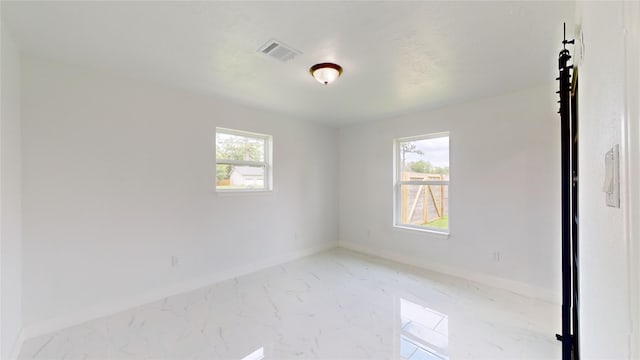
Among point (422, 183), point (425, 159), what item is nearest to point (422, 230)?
point (422, 183)

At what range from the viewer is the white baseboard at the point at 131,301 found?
7.55 ft

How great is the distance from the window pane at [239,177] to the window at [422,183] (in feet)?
7.05

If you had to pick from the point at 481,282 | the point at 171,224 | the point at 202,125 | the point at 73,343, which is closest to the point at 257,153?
the point at 202,125

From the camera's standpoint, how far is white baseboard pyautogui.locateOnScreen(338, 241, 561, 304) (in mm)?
2897

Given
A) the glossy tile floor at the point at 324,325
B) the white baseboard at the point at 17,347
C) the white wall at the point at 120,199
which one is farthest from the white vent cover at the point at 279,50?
the white baseboard at the point at 17,347

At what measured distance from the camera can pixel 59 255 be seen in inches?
94.7

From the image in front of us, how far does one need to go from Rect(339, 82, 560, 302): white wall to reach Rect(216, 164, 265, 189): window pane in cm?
201

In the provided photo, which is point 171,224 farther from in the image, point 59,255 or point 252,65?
point 252,65

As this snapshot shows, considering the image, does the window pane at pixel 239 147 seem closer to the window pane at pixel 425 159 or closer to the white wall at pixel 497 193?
the white wall at pixel 497 193

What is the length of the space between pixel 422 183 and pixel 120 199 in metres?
3.79

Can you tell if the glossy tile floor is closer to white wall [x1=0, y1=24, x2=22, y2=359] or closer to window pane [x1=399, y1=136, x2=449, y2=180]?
white wall [x1=0, y1=24, x2=22, y2=359]

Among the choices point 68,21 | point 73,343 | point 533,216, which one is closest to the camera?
point 68,21

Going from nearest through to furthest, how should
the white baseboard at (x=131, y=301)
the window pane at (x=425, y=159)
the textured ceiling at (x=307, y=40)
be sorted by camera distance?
the textured ceiling at (x=307, y=40), the white baseboard at (x=131, y=301), the window pane at (x=425, y=159)

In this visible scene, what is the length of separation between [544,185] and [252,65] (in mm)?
3249
